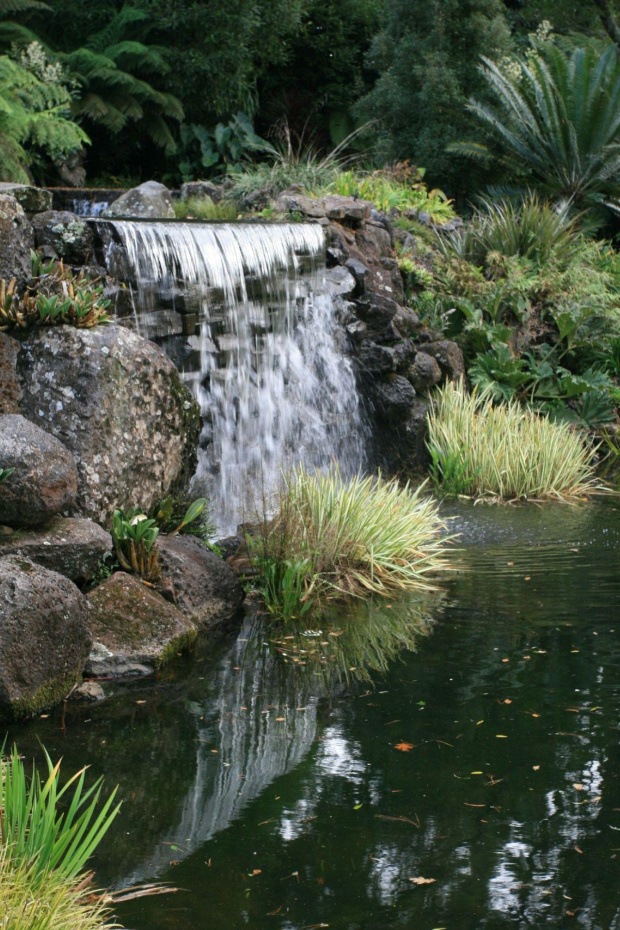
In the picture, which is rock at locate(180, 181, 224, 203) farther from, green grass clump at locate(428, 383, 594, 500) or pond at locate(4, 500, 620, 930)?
pond at locate(4, 500, 620, 930)

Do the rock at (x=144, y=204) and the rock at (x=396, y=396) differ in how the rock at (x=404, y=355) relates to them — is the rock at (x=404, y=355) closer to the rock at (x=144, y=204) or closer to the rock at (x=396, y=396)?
the rock at (x=396, y=396)

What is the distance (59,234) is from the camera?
754 cm

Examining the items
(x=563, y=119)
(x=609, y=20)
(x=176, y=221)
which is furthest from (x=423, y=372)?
(x=609, y=20)

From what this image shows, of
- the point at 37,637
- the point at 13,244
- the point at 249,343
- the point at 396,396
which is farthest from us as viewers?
the point at 396,396

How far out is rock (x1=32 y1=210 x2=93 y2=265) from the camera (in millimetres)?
7535

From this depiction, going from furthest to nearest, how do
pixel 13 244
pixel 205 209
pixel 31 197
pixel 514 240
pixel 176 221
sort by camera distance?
pixel 514 240 < pixel 205 209 < pixel 176 221 < pixel 31 197 < pixel 13 244

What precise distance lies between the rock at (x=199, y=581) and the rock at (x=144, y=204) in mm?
6376

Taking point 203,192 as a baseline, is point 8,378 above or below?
below

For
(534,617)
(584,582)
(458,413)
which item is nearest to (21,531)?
(534,617)

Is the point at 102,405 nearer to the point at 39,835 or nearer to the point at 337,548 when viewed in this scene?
the point at 337,548

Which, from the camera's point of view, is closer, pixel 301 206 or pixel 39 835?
pixel 39 835

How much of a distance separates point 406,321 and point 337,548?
4296 millimetres

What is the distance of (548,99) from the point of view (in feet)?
48.0

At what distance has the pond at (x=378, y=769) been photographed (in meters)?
3.08
